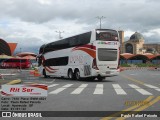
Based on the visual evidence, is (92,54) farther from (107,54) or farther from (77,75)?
(77,75)

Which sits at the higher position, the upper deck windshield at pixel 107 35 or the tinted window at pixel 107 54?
the upper deck windshield at pixel 107 35

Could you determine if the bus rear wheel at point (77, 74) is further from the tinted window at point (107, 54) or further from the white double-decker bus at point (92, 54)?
the tinted window at point (107, 54)

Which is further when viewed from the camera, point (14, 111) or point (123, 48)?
point (123, 48)

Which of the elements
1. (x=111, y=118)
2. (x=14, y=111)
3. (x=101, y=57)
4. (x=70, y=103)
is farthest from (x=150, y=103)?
(x=101, y=57)

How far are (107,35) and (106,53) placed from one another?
4.66 feet

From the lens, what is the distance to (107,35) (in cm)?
2716

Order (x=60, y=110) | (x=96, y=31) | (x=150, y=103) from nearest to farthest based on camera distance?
1. (x=60, y=110)
2. (x=150, y=103)
3. (x=96, y=31)

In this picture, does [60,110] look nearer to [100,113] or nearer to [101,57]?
[100,113]

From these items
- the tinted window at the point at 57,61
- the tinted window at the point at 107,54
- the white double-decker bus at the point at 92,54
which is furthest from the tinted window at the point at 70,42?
the tinted window at the point at 107,54

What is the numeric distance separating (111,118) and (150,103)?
358cm

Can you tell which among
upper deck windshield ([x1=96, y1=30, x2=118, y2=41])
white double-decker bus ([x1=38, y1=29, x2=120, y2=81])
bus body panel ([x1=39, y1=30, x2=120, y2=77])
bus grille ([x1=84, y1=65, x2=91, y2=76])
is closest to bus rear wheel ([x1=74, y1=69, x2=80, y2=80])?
white double-decker bus ([x1=38, y1=29, x2=120, y2=81])

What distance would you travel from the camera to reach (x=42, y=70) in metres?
38.5

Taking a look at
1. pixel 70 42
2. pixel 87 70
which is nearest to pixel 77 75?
pixel 87 70

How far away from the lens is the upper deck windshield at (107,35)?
26.7 metres
